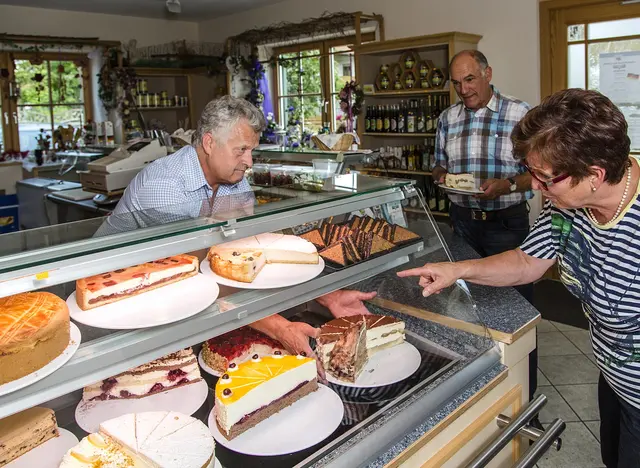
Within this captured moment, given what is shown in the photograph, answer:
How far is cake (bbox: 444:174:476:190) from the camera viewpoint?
3.30 m

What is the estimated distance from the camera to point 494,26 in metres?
5.59

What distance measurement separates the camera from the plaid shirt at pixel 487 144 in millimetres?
3521

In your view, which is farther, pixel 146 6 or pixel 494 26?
pixel 146 6

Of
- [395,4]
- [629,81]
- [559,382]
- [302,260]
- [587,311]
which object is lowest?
[559,382]

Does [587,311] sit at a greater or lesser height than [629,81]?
lesser

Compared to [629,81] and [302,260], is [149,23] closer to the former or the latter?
[629,81]

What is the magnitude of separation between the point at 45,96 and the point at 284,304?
26.5 feet

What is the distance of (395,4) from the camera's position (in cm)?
650

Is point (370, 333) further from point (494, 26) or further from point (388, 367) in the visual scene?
point (494, 26)

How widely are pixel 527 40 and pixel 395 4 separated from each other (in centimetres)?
177

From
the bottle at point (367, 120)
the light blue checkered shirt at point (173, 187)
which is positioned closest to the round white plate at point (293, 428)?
the light blue checkered shirt at point (173, 187)

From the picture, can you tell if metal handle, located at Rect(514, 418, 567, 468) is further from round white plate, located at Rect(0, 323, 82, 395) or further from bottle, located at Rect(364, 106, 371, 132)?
bottle, located at Rect(364, 106, 371, 132)

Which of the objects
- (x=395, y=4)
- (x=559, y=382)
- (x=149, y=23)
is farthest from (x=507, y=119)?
(x=149, y=23)

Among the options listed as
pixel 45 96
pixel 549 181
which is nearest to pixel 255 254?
pixel 549 181
